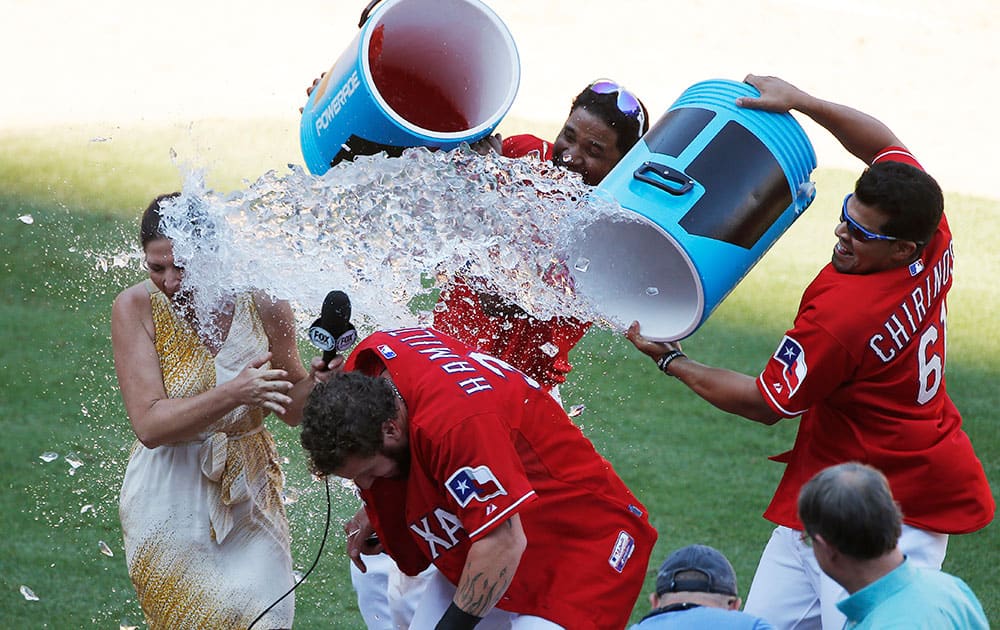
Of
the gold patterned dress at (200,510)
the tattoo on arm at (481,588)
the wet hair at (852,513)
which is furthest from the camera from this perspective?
the gold patterned dress at (200,510)

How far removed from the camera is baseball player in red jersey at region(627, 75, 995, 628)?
140 inches

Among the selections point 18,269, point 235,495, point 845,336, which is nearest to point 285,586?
point 235,495

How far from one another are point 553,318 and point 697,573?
3.92 ft

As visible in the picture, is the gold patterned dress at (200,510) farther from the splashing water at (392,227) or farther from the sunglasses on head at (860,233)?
the sunglasses on head at (860,233)

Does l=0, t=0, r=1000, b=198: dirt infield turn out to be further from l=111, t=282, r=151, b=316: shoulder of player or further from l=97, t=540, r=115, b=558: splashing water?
l=111, t=282, r=151, b=316: shoulder of player

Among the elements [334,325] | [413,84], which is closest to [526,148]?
[413,84]

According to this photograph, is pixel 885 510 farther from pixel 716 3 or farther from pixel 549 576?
pixel 716 3

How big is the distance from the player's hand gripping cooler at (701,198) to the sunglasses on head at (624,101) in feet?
1.25

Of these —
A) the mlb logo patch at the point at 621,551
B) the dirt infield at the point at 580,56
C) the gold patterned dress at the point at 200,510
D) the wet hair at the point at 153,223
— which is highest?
the mlb logo patch at the point at 621,551

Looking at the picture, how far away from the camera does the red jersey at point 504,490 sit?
3182 mm

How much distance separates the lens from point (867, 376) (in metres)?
3.67

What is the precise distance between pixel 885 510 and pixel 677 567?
2.55ft

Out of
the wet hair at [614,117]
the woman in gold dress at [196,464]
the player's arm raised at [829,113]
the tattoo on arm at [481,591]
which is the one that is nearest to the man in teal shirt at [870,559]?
the tattoo on arm at [481,591]

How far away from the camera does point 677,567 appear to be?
129 inches
